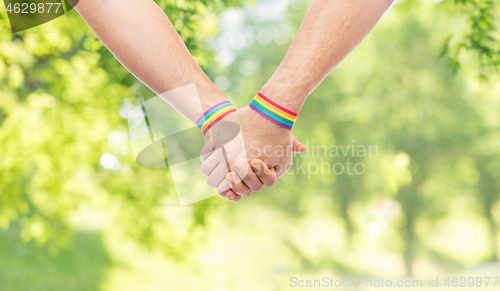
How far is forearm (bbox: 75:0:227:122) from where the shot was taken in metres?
1.44

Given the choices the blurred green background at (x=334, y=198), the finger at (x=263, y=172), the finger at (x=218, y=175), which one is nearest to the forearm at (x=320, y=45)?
the finger at (x=263, y=172)

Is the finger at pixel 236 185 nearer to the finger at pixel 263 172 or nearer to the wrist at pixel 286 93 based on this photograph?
the finger at pixel 263 172

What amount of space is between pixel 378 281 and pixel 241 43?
923 cm

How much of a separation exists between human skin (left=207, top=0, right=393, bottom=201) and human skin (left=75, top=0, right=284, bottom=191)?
0.61ft

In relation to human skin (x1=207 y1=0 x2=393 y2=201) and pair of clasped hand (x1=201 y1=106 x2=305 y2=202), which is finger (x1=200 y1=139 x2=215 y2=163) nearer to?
pair of clasped hand (x1=201 y1=106 x2=305 y2=202)

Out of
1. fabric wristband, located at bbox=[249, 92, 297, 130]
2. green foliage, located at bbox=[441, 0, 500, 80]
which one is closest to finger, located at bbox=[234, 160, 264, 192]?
fabric wristband, located at bbox=[249, 92, 297, 130]

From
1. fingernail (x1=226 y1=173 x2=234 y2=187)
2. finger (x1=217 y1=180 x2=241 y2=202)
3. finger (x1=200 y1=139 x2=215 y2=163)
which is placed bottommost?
finger (x1=217 y1=180 x2=241 y2=202)

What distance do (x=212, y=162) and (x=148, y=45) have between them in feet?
1.87

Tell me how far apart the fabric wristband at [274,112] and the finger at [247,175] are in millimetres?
227

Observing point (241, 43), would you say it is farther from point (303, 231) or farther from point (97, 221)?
point (97, 221)

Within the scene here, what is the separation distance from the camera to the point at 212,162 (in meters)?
1.58

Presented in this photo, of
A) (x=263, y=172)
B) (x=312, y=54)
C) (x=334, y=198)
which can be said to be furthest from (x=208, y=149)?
(x=334, y=198)

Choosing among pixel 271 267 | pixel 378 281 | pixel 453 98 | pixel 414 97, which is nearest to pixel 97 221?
pixel 271 267

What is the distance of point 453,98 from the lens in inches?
405
